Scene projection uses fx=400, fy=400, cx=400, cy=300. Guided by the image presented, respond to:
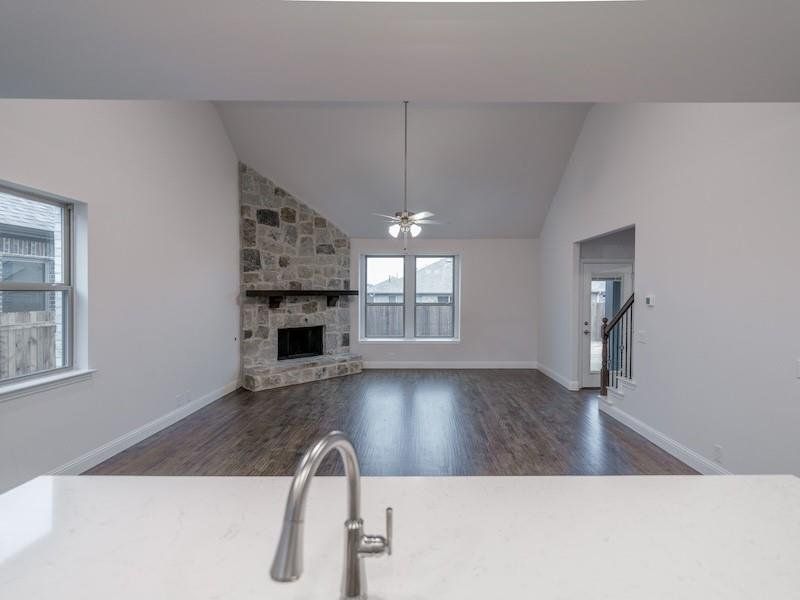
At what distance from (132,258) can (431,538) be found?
3.92 m

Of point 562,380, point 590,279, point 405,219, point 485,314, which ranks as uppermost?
point 405,219

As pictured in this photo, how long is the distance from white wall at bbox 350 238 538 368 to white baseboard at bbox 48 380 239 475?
3.17 metres

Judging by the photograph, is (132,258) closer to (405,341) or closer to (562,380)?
(405,341)

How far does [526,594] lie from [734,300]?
308 cm

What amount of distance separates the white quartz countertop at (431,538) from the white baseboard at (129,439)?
2.37m

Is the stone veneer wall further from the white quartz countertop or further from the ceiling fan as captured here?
the white quartz countertop

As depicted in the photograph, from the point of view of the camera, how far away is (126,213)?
3684 mm

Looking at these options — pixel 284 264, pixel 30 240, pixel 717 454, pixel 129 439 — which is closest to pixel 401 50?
pixel 30 240

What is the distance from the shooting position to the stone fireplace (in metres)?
6.10

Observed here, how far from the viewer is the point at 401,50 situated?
5.65ft

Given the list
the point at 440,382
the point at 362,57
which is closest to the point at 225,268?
the point at 440,382

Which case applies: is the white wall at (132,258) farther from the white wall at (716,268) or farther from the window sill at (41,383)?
the white wall at (716,268)

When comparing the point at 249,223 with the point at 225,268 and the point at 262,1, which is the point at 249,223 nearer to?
the point at 225,268

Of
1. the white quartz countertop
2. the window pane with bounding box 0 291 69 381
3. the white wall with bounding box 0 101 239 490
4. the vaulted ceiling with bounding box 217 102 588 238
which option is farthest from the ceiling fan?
the white quartz countertop
